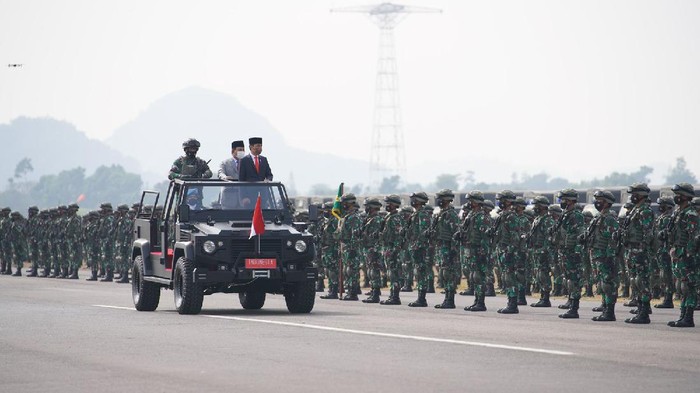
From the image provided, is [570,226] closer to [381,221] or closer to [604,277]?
[604,277]

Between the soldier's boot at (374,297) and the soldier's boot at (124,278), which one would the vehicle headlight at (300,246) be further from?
the soldier's boot at (124,278)

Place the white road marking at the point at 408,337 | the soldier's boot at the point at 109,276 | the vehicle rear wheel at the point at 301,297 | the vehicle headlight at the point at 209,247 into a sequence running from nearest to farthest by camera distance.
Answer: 1. the white road marking at the point at 408,337
2. the vehicle headlight at the point at 209,247
3. the vehicle rear wheel at the point at 301,297
4. the soldier's boot at the point at 109,276

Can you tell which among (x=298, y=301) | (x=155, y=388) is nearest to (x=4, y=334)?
(x=298, y=301)

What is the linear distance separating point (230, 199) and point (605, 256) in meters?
6.03

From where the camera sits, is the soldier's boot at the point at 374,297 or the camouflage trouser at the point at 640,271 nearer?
the camouflage trouser at the point at 640,271

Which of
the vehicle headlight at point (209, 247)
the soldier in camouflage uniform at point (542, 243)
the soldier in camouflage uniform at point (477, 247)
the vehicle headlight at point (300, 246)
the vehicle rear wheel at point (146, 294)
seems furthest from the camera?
the soldier in camouflage uniform at point (542, 243)

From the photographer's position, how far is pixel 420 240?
27688 mm

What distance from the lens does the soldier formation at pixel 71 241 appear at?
43.6 metres

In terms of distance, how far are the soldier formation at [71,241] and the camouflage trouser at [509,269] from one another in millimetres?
18184

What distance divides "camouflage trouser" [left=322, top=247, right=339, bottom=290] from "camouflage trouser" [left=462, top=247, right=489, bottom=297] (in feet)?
19.1

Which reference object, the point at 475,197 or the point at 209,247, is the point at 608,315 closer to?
the point at 475,197

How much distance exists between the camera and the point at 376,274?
2961 centimetres

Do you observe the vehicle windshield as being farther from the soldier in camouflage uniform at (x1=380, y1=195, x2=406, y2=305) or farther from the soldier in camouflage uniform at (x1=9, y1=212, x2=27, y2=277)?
the soldier in camouflage uniform at (x1=9, y1=212, x2=27, y2=277)

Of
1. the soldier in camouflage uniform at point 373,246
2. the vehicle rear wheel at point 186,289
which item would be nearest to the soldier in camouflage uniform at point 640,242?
the vehicle rear wheel at point 186,289
